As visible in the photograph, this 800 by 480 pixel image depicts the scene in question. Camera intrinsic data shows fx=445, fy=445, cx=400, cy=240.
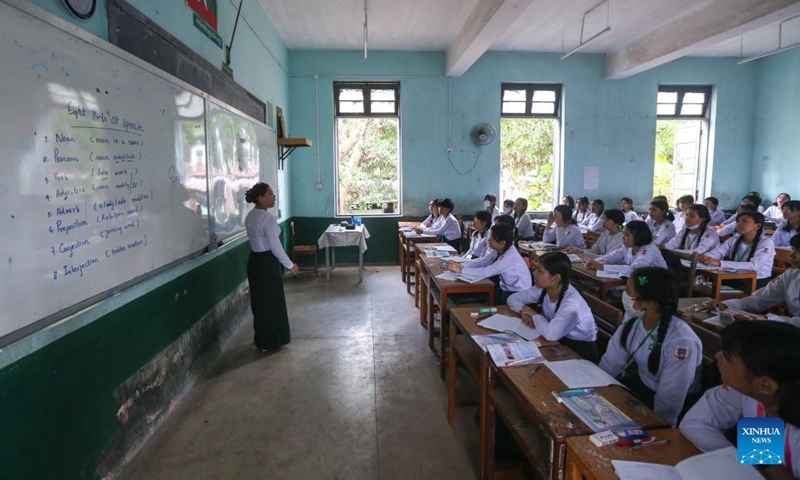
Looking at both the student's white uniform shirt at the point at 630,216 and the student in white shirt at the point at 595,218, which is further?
the student's white uniform shirt at the point at 630,216

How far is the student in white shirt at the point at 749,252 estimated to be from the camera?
3848 mm

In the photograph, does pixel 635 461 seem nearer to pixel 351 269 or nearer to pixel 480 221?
pixel 480 221

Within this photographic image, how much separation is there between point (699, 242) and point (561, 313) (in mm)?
3411

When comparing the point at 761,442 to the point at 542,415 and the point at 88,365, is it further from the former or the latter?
the point at 88,365

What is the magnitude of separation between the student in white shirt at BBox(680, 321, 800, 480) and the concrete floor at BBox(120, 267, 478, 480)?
122 cm

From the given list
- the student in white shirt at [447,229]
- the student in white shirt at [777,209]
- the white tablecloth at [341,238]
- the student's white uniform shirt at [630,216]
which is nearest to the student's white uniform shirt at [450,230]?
the student in white shirt at [447,229]

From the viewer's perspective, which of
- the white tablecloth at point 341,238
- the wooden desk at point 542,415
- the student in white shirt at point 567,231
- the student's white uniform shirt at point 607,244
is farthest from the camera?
the white tablecloth at point 341,238

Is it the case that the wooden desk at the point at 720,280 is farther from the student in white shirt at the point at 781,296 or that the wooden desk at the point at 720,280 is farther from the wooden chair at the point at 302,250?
the wooden chair at the point at 302,250

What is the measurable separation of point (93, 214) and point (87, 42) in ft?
2.38

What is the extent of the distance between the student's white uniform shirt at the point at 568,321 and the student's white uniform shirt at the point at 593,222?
514 cm

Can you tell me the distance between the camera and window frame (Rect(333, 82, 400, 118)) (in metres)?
7.54

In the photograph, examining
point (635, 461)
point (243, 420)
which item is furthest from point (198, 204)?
point (635, 461)

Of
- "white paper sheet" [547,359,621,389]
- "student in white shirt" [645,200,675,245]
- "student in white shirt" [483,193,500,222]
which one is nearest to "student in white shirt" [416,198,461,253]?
"student in white shirt" [483,193,500,222]

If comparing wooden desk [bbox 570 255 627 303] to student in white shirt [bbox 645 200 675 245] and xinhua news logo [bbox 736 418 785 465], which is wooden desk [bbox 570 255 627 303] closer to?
student in white shirt [bbox 645 200 675 245]
